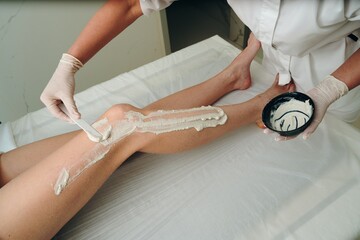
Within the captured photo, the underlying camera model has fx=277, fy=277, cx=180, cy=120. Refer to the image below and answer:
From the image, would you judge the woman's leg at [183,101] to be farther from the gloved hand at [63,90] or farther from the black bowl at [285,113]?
the black bowl at [285,113]

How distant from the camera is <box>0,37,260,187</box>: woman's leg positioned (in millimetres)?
936

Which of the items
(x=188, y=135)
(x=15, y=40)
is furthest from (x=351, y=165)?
(x=15, y=40)

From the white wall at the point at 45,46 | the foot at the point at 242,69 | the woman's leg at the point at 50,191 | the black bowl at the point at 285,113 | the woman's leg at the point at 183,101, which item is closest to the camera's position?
the woman's leg at the point at 50,191

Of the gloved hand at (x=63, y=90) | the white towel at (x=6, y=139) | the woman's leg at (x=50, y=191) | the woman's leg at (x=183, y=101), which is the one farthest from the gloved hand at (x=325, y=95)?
the white towel at (x=6, y=139)

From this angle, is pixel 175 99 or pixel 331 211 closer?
pixel 331 211

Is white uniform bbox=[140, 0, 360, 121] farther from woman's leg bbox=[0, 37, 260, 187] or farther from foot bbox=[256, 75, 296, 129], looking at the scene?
woman's leg bbox=[0, 37, 260, 187]

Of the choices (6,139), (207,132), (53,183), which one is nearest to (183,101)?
(207,132)

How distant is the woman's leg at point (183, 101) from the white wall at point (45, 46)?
Result: 2.88 ft

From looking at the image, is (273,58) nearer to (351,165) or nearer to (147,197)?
(351,165)

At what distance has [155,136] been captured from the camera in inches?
33.9

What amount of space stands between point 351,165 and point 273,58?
0.50 metres

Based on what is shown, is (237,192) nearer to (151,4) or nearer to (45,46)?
(151,4)

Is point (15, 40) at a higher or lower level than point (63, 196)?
higher

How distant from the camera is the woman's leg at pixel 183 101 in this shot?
936 mm
